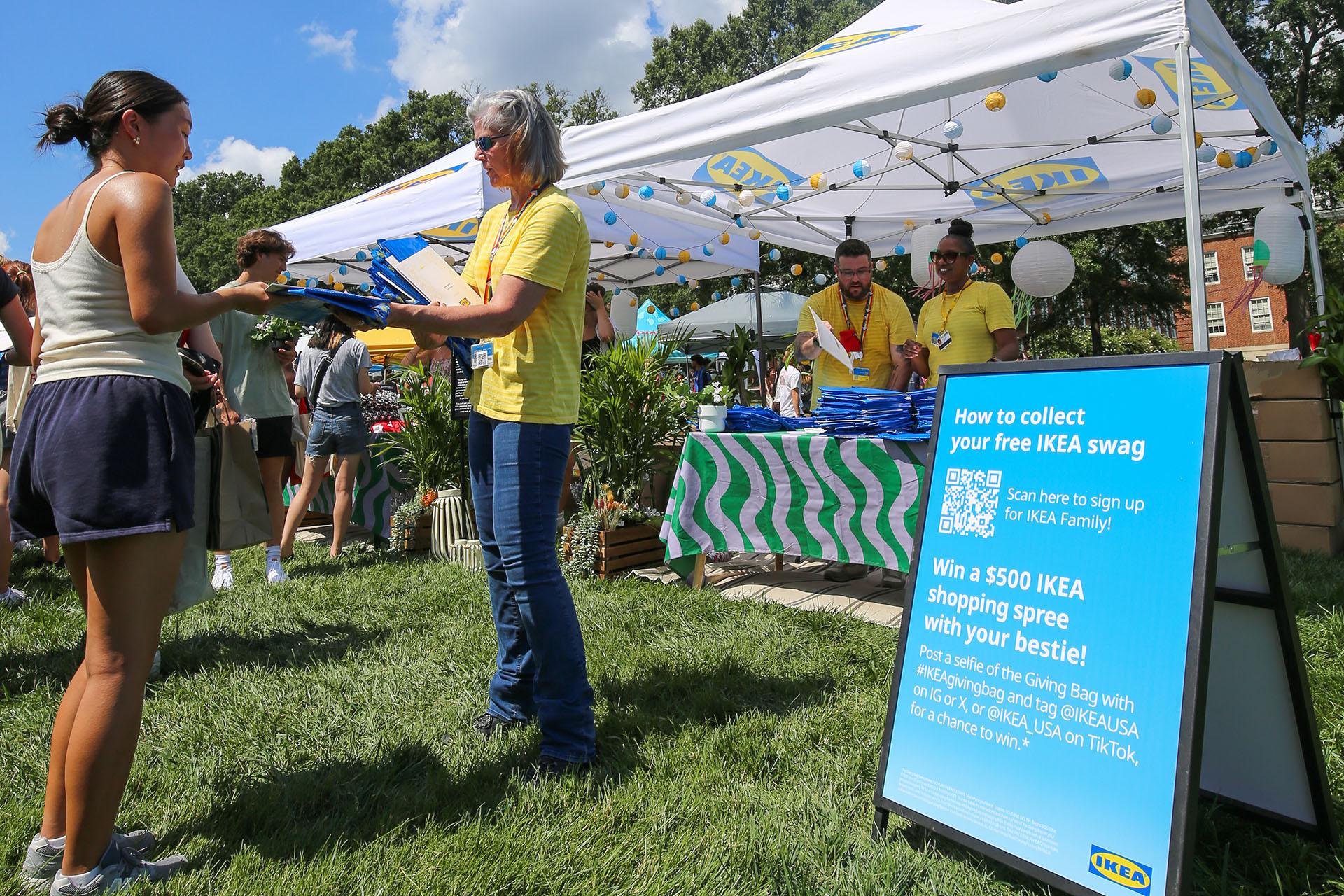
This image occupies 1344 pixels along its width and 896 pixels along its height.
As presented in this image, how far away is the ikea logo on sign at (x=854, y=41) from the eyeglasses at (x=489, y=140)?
2.60 m

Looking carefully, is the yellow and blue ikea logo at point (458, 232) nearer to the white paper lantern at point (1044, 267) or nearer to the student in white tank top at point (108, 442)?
the white paper lantern at point (1044, 267)

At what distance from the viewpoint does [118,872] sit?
1.75 m

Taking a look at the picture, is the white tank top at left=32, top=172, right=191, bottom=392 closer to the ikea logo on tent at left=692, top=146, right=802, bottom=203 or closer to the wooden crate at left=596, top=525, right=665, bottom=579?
the wooden crate at left=596, top=525, right=665, bottom=579

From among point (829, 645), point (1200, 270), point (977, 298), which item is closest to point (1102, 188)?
point (977, 298)

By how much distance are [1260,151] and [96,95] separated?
644 centimetres

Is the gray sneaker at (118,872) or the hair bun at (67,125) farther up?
the hair bun at (67,125)

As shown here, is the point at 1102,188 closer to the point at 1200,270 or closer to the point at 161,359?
the point at 1200,270

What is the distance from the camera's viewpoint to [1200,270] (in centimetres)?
307

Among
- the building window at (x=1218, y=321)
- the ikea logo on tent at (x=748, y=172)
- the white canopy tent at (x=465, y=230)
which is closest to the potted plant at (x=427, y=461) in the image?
the white canopy tent at (x=465, y=230)

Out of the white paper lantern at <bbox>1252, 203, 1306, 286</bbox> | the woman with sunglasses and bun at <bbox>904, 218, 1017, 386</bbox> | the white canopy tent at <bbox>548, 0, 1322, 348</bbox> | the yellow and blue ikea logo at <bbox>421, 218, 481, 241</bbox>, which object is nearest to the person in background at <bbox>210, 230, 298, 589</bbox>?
the white canopy tent at <bbox>548, 0, 1322, 348</bbox>

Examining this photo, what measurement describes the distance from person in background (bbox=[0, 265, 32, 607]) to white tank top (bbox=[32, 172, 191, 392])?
13.9 inches

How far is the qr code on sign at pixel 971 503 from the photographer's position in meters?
1.88

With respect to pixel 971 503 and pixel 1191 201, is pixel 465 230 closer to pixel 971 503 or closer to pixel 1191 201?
pixel 1191 201

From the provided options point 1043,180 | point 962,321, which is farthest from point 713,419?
point 1043,180
